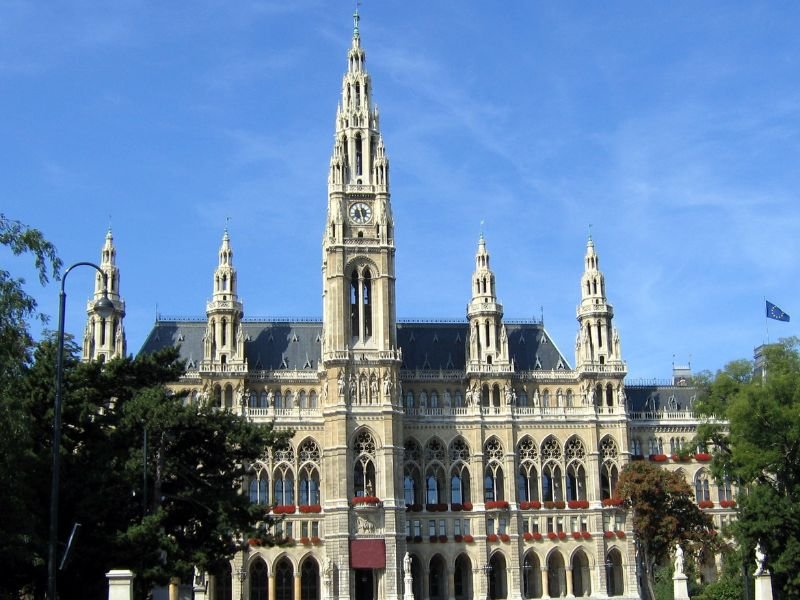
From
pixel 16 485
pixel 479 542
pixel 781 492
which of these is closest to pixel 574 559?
pixel 479 542

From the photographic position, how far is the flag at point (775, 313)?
102 metres

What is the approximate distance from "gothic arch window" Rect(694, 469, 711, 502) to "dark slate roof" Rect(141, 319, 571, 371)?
15.6 metres

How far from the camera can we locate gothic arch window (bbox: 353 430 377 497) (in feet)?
338

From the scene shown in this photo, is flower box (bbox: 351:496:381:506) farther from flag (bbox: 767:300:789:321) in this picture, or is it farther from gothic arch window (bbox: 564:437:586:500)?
flag (bbox: 767:300:789:321)

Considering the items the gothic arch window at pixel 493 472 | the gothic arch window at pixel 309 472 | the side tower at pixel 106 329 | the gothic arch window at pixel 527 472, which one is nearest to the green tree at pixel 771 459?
the gothic arch window at pixel 527 472

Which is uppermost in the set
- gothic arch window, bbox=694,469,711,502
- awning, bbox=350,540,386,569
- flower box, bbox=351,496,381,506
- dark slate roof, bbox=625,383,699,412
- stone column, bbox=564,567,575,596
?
dark slate roof, bbox=625,383,699,412

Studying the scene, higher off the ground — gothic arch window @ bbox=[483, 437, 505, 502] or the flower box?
gothic arch window @ bbox=[483, 437, 505, 502]

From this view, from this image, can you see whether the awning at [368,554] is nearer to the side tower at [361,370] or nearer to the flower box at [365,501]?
the side tower at [361,370]

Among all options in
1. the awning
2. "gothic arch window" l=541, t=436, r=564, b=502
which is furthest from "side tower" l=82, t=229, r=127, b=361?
"gothic arch window" l=541, t=436, r=564, b=502

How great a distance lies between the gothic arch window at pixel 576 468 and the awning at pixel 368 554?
1892 centimetres

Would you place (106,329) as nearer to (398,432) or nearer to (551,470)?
(398,432)

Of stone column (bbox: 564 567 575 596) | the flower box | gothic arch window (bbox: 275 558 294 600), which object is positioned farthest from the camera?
stone column (bbox: 564 567 575 596)

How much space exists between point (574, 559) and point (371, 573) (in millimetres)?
18962

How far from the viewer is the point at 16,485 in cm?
4947
